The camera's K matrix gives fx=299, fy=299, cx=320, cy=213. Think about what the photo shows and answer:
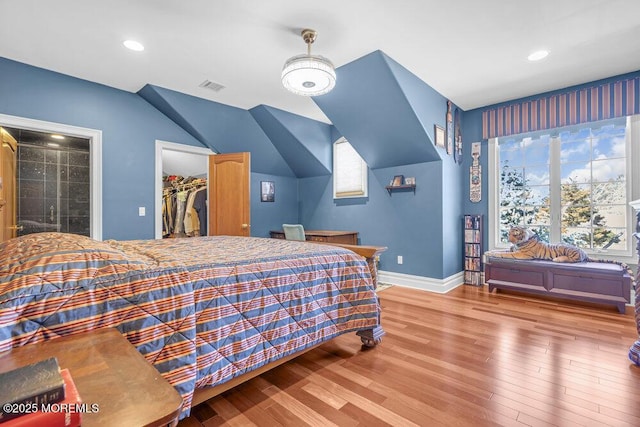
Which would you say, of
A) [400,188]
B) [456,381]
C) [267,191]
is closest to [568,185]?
[400,188]

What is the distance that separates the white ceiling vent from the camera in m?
3.59

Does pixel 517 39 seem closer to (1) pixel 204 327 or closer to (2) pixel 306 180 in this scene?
(1) pixel 204 327

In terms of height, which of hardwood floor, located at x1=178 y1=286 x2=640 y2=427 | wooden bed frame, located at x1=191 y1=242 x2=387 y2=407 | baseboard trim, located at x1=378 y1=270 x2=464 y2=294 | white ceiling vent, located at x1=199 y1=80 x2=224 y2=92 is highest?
white ceiling vent, located at x1=199 y1=80 x2=224 y2=92

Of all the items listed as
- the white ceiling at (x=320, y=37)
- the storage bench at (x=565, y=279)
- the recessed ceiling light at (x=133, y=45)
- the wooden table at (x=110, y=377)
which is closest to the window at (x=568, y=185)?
the storage bench at (x=565, y=279)

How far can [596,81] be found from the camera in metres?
3.52

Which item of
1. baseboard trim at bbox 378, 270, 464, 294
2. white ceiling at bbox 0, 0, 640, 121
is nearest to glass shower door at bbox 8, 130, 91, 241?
white ceiling at bbox 0, 0, 640, 121

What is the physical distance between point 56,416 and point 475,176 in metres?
4.90

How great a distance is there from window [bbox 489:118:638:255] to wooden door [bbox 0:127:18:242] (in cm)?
579

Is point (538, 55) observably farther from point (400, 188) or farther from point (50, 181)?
point (50, 181)

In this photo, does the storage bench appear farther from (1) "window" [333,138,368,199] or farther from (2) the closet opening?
(2) the closet opening

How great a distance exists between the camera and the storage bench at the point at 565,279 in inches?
122

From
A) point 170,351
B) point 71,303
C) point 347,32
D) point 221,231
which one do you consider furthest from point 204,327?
point 221,231

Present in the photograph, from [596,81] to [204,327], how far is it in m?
4.83

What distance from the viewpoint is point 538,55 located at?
2.98m
